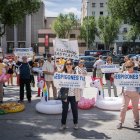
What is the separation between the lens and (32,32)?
279 feet

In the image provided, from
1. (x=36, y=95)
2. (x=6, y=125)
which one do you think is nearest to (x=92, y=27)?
(x=36, y=95)

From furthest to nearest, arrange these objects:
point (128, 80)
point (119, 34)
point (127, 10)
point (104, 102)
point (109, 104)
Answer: point (119, 34), point (127, 10), point (104, 102), point (109, 104), point (128, 80)

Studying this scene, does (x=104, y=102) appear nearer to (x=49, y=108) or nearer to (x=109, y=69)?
(x=49, y=108)

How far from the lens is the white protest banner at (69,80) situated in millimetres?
8893

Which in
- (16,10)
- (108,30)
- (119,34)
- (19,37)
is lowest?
(16,10)

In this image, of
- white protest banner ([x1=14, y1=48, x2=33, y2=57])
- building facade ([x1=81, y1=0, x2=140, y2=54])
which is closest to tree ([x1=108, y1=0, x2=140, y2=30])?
white protest banner ([x1=14, y1=48, x2=33, y2=57])

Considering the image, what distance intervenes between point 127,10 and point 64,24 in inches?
1612

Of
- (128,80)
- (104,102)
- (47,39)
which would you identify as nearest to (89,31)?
(47,39)

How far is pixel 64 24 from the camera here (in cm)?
7612

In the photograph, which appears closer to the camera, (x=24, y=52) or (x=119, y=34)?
(x=24, y=52)

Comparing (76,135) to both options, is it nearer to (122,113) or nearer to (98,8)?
(122,113)

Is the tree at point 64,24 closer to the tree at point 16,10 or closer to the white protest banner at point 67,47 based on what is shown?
the tree at point 16,10

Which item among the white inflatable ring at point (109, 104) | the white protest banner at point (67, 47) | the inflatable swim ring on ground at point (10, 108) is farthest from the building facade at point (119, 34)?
the inflatable swim ring on ground at point (10, 108)

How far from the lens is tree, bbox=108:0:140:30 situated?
35.6 m
